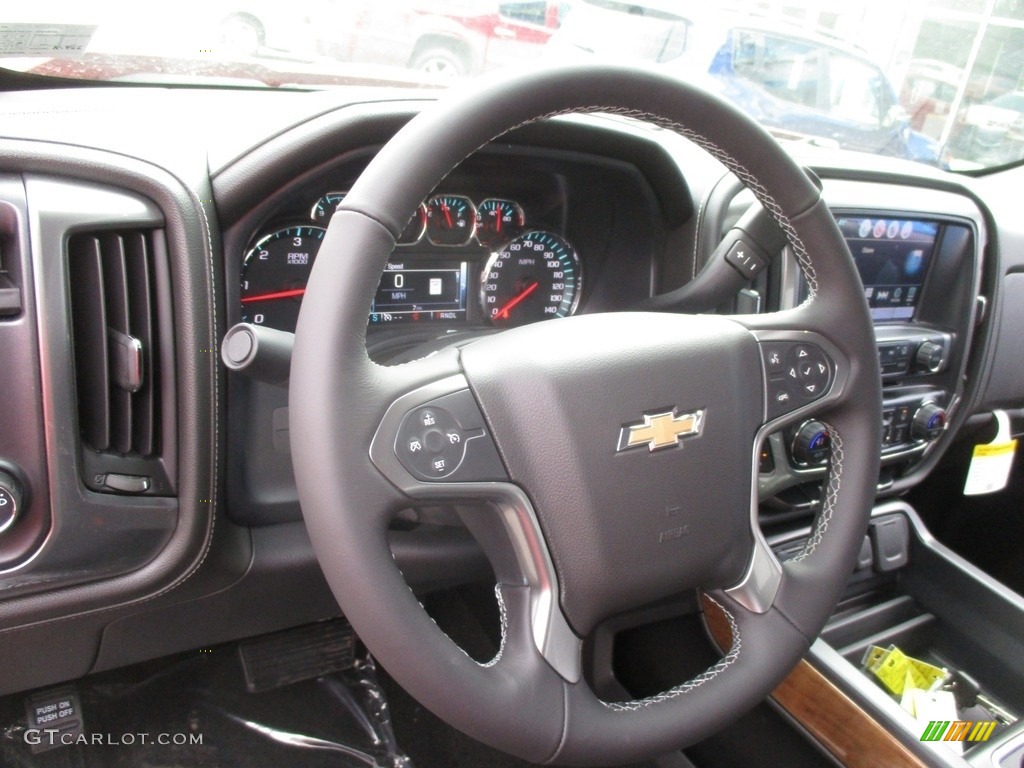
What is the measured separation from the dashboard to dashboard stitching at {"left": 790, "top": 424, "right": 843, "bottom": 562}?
109 mm

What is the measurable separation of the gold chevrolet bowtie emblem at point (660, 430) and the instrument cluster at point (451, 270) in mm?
545

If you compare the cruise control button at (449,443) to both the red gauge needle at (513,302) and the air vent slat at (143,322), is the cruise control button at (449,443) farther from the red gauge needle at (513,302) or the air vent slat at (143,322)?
the red gauge needle at (513,302)

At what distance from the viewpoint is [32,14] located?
119cm

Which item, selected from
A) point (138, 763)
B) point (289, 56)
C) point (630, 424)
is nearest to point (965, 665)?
point (630, 424)

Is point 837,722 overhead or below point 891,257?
below

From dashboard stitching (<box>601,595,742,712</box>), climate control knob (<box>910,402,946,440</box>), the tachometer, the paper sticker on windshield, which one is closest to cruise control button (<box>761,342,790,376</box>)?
dashboard stitching (<box>601,595,742,712</box>)

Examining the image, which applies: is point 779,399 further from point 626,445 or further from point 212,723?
point 212,723

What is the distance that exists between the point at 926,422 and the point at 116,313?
1.49m

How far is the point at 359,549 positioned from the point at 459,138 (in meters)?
0.39

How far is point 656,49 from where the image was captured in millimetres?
1921

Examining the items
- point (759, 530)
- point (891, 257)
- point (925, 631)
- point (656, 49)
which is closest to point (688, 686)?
point (759, 530)

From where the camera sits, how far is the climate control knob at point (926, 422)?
1730 mm

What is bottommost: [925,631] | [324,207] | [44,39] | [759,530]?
[925,631]

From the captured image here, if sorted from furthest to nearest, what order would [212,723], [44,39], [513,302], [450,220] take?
[212,723]
[513,302]
[450,220]
[44,39]
